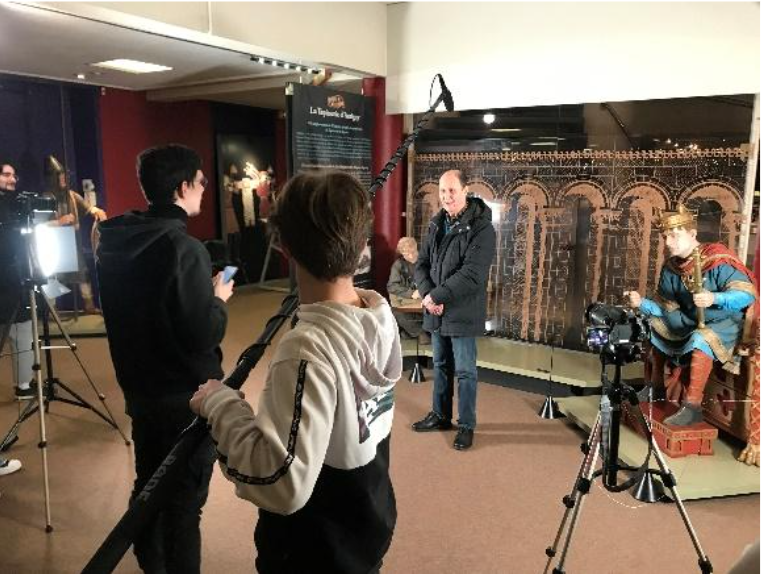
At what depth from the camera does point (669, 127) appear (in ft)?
13.2

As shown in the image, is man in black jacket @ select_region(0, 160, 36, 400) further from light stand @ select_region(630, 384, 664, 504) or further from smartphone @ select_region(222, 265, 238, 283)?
light stand @ select_region(630, 384, 664, 504)

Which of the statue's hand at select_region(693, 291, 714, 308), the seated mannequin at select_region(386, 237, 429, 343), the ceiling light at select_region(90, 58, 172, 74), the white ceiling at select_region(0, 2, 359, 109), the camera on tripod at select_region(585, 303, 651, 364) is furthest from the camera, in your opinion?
the ceiling light at select_region(90, 58, 172, 74)

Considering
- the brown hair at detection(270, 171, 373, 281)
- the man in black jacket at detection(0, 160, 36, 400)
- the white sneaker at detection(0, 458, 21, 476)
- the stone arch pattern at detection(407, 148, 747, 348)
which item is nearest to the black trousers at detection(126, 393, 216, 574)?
the brown hair at detection(270, 171, 373, 281)

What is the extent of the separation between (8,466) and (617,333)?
3012 millimetres

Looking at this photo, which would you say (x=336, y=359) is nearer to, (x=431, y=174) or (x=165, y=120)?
(x=431, y=174)

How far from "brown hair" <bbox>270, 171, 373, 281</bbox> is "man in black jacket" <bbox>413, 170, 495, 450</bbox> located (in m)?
2.08

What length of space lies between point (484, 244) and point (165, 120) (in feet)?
17.9

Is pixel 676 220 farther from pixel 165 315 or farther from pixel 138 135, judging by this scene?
A: pixel 138 135

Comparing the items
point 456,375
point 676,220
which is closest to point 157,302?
point 456,375

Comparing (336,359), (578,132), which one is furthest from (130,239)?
(578,132)

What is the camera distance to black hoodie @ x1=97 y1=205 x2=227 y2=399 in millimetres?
1664

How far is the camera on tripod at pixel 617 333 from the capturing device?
183cm

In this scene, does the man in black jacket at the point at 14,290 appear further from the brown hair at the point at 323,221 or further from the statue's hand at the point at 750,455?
the statue's hand at the point at 750,455

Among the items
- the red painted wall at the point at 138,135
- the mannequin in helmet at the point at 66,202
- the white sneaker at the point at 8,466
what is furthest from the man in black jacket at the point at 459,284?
the red painted wall at the point at 138,135
